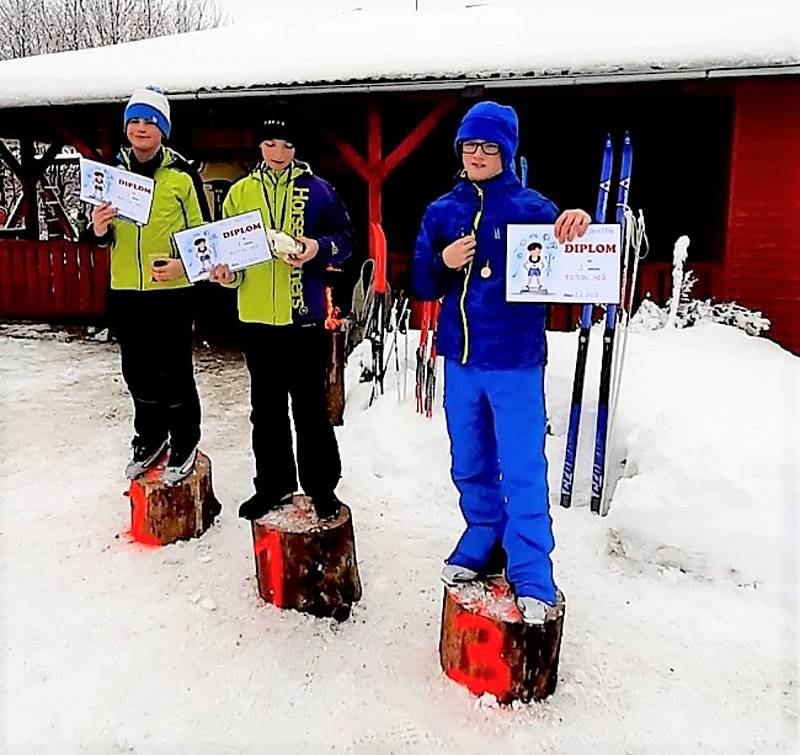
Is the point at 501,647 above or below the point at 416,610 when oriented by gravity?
above

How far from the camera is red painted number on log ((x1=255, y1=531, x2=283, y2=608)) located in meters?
3.04

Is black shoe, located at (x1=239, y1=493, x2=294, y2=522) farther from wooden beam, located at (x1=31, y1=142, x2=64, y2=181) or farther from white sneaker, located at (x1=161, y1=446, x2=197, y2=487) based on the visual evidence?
wooden beam, located at (x1=31, y1=142, x2=64, y2=181)

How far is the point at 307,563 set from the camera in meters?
3.02

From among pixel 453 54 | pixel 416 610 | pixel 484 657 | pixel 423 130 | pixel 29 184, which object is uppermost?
pixel 453 54

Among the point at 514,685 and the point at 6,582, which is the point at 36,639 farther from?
the point at 514,685

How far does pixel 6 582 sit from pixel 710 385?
3.72 m

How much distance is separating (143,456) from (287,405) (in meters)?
1.03

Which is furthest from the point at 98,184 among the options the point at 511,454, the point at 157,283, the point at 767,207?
the point at 767,207

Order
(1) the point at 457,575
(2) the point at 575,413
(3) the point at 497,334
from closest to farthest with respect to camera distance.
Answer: (3) the point at 497,334, (1) the point at 457,575, (2) the point at 575,413

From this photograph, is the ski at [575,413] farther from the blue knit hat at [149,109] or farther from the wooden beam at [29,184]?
the wooden beam at [29,184]

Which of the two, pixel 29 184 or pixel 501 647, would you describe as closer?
pixel 501 647

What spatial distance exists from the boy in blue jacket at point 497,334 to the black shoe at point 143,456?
1.81 metres

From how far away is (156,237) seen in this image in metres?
3.39

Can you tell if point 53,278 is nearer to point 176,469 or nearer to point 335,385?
point 335,385
